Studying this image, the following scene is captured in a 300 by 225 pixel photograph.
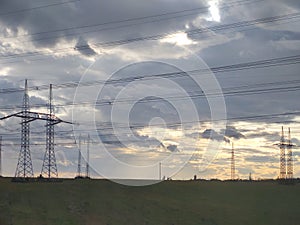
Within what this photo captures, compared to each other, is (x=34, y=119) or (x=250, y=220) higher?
(x=34, y=119)

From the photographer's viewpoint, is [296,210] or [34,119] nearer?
[34,119]

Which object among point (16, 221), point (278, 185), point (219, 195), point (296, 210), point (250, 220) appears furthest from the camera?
point (278, 185)

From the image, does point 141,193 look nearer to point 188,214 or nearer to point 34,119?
point 188,214

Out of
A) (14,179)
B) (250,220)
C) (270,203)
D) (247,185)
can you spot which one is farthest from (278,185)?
(14,179)

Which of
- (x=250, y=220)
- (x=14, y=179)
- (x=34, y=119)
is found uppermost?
(x=34, y=119)

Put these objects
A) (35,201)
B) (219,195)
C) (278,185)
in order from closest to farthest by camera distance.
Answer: (35,201) → (219,195) → (278,185)

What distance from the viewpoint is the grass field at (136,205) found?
72125mm

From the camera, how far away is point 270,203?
96312mm

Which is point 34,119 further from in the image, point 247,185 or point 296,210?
point 247,185

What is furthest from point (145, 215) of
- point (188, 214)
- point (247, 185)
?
point (247, 185)

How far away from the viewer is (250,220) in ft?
268

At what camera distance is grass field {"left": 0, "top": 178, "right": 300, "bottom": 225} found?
7212cm

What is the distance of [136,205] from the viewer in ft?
271

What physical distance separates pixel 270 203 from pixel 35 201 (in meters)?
44.8
